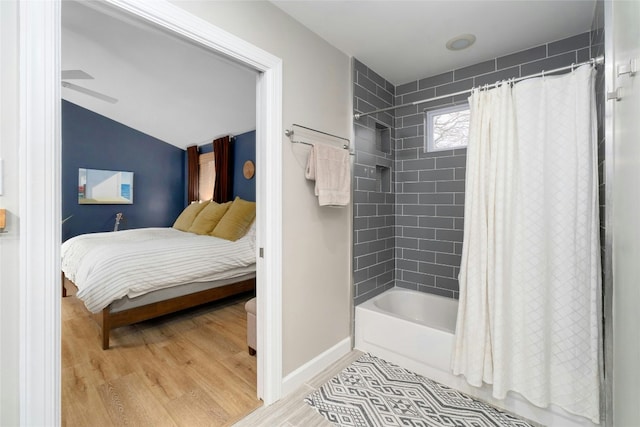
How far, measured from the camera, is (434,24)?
190 cm

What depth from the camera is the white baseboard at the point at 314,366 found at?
1.82 m

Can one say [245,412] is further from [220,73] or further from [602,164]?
[220,73]

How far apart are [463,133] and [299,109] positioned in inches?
61.7

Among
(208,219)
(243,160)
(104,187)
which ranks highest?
(243,160)

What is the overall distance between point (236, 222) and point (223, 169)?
61.0 inches

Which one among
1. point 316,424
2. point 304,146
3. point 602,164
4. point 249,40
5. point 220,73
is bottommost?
point 316,424

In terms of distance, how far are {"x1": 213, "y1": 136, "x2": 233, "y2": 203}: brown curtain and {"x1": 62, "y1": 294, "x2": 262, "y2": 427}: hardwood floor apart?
2315 mm

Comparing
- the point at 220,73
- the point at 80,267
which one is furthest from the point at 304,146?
the point at 80,267

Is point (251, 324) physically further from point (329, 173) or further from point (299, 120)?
point (299, 120)

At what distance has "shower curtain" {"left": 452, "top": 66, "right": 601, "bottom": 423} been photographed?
146 cm

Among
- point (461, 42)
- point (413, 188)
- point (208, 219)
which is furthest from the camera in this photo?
point (208, 219)

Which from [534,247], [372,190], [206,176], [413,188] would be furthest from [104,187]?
[534,247]

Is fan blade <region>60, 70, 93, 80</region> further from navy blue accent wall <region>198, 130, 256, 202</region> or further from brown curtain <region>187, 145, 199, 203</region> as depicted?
brown curtain <region>187, 145, 199, 203</region>

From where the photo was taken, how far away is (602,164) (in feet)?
5.04
